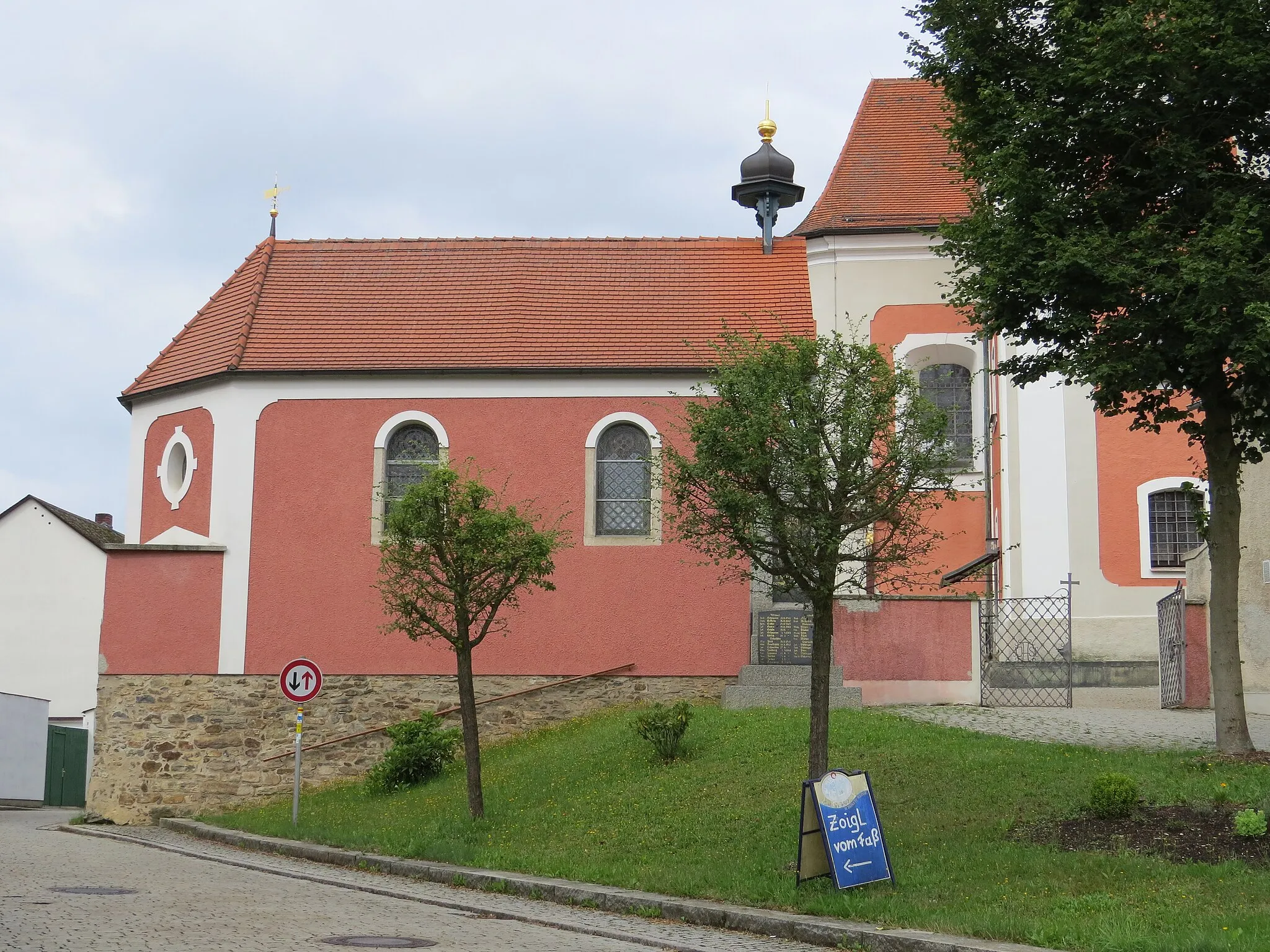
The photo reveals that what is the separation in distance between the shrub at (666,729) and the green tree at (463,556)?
2210mm

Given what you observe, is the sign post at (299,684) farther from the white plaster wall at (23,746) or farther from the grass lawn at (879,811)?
the white plaster wall at (23,746)

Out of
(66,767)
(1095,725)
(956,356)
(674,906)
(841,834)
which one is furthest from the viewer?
(66,767)

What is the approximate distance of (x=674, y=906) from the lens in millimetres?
10500

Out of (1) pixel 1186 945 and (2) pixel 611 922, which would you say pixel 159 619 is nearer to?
(2) pixel 611 922

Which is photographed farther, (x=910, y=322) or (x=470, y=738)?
(x=910, y=322)

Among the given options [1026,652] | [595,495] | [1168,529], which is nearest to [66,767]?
[595,495]

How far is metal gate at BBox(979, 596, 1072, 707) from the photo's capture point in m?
20.2

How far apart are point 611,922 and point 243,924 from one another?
2.73 meters

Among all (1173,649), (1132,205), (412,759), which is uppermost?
(1132,205)

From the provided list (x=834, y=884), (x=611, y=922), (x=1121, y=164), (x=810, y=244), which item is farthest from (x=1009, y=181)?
(x=810, y=244)

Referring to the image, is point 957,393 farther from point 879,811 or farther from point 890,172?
point 879,811

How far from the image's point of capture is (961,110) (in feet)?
45.6

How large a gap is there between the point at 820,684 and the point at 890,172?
1777 centimetres

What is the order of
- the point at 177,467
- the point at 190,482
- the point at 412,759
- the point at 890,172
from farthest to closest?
the point at 890,172 < the point at 177,467 < the point at 190,482 < the point at 412,759
